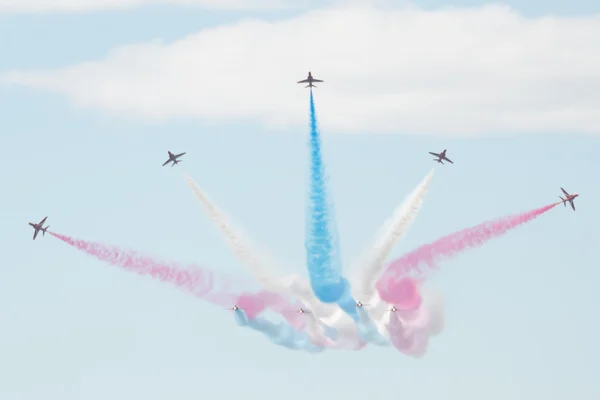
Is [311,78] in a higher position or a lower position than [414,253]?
higher

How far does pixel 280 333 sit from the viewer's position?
193 meters

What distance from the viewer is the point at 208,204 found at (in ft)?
631

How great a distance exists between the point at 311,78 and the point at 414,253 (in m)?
18.5

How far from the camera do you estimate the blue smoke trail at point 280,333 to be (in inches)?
7495

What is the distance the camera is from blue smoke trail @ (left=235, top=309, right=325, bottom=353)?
19038 cm

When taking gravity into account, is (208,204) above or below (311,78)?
below

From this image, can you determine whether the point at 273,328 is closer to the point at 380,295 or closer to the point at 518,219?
the point at 380,295

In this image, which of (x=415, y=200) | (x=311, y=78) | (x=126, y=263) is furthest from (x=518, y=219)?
(x=126, y=263)

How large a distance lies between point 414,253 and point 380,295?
4.94 meters

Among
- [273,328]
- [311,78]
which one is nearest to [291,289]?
[273,328]

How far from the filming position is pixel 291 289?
19138 centimetres

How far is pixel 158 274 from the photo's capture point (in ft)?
634

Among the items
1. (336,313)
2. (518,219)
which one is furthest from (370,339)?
(518,219)

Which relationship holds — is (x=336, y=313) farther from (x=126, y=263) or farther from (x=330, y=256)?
(x=126, y=263)
